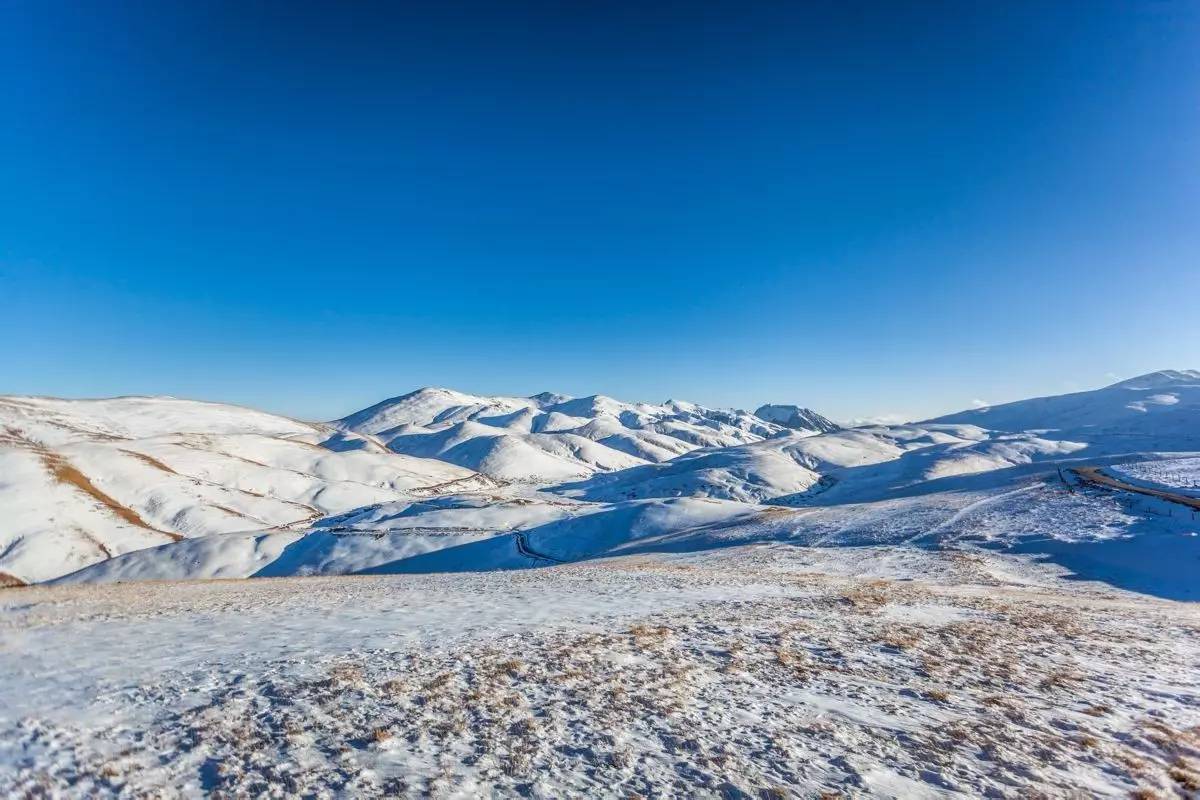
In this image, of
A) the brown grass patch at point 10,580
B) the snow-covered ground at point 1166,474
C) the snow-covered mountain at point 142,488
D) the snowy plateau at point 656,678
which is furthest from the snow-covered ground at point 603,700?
the snow-covered mountain at point 142,488

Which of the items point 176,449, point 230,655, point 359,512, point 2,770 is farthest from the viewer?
point 176,449

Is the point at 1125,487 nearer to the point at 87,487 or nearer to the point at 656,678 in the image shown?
the point at 656,678

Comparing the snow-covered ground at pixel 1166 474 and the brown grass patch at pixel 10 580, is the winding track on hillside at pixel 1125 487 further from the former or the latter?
the brown grass patch at pixel 10 580

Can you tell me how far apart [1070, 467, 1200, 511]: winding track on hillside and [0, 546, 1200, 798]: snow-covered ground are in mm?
31798

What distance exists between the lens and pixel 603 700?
1062 centimetres

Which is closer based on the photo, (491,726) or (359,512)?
(491,726)

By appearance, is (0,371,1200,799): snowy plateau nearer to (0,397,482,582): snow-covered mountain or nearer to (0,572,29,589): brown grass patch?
(0,572,29,589): brown grass patch

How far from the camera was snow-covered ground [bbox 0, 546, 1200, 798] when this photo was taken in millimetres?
8094

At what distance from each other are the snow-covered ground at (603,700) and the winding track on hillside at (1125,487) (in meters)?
31.8

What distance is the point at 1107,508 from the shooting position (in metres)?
43.2

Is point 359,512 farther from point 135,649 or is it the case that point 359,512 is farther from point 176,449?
point 135,649

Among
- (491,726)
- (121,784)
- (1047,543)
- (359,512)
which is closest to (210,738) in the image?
(121,784)

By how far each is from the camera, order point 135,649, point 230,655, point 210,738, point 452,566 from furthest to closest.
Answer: point 452,566 → point 135,649 → point 230,655 → point 210,738

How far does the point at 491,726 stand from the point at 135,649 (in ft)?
38.2
